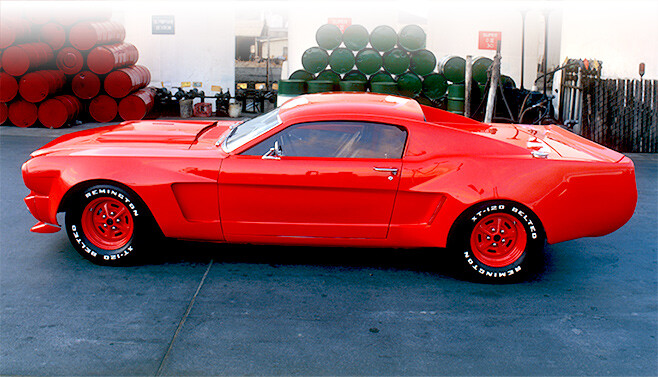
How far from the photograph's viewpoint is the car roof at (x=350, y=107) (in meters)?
5.24

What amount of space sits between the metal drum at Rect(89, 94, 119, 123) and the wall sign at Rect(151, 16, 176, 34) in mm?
3212

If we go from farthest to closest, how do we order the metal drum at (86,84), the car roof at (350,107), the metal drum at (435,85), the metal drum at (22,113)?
the metal drum at (86,84) < the metal drum at (435,85) < the metal drum at (22,113) < the car roof at (350,107)

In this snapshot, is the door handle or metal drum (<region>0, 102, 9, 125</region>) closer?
the door handle

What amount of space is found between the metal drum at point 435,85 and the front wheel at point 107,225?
10.4 metres

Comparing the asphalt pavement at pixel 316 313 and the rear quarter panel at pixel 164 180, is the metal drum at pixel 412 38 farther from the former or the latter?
the rear quarter panel at pixel 164 180

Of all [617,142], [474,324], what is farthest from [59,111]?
[474,324]

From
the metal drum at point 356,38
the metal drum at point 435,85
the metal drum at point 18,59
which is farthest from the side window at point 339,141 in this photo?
the metal drum at point 18,59

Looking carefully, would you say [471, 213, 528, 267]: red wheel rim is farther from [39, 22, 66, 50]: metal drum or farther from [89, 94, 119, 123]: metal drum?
[39, 22, 66, 50]: metal drum

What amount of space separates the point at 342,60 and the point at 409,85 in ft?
5.39

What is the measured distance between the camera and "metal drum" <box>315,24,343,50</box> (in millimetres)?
15008

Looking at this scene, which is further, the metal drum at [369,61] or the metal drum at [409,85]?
the metal drum at [369,61]

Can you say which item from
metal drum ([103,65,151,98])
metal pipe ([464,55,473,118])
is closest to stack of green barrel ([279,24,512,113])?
metal pipe ([464,55,473,118])

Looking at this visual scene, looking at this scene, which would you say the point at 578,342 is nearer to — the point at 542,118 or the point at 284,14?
the point at 542,118

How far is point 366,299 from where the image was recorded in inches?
189
